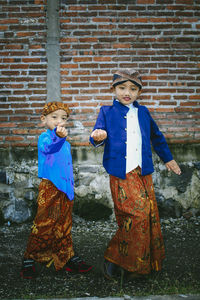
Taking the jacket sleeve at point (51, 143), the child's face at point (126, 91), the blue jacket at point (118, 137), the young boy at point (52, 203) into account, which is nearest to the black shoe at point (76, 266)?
the young boy at point (52, 203)

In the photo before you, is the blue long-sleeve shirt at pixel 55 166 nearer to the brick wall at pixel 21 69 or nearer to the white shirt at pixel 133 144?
the white shirt at pixel 133 144

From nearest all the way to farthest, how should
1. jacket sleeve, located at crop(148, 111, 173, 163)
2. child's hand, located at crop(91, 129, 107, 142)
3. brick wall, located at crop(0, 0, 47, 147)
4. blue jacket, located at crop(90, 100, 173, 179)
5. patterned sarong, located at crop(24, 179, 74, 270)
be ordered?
child's hand, located at crop(91, 129, 107, 142) < blue jacket, located at crop(90, 100, 173, 179) < patterned sarong, located at crop(24, 179, 74, 270) < jacket sleeve, located at crop(148, 111, 173, 163) < brick wall, located at crop(0, 0, 47, 147)

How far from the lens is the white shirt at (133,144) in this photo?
2.39 metres

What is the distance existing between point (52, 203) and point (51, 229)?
9.4 inches

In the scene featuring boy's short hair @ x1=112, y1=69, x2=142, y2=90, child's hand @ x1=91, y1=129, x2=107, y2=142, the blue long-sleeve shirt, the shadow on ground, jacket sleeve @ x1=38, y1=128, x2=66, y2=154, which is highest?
boy's short hair @ x1=112, y1=69, x2=142, y2=90

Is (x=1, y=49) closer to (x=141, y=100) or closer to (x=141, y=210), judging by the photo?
(x=141, y=100)

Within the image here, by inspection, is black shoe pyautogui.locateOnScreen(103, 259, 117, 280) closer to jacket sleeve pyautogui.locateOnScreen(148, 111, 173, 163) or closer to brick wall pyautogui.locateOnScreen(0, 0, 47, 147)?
jacket sleeve pyautogui.locateOnScreen(148, 111, 173, 163)

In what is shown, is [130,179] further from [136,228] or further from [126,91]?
[126,91]

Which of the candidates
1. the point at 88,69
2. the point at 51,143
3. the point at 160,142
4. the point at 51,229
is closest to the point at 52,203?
the point at 51,229

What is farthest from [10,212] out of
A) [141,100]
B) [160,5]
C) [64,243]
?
[160,5]

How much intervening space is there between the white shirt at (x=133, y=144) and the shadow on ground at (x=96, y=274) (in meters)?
1.00

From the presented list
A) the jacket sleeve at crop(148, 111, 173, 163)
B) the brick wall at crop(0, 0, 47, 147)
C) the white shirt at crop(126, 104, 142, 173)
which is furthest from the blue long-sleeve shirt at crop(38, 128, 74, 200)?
the brick wall at crop(0, 0, 47, 147)

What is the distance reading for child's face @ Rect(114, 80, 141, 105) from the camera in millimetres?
2432

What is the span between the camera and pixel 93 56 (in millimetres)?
3889
